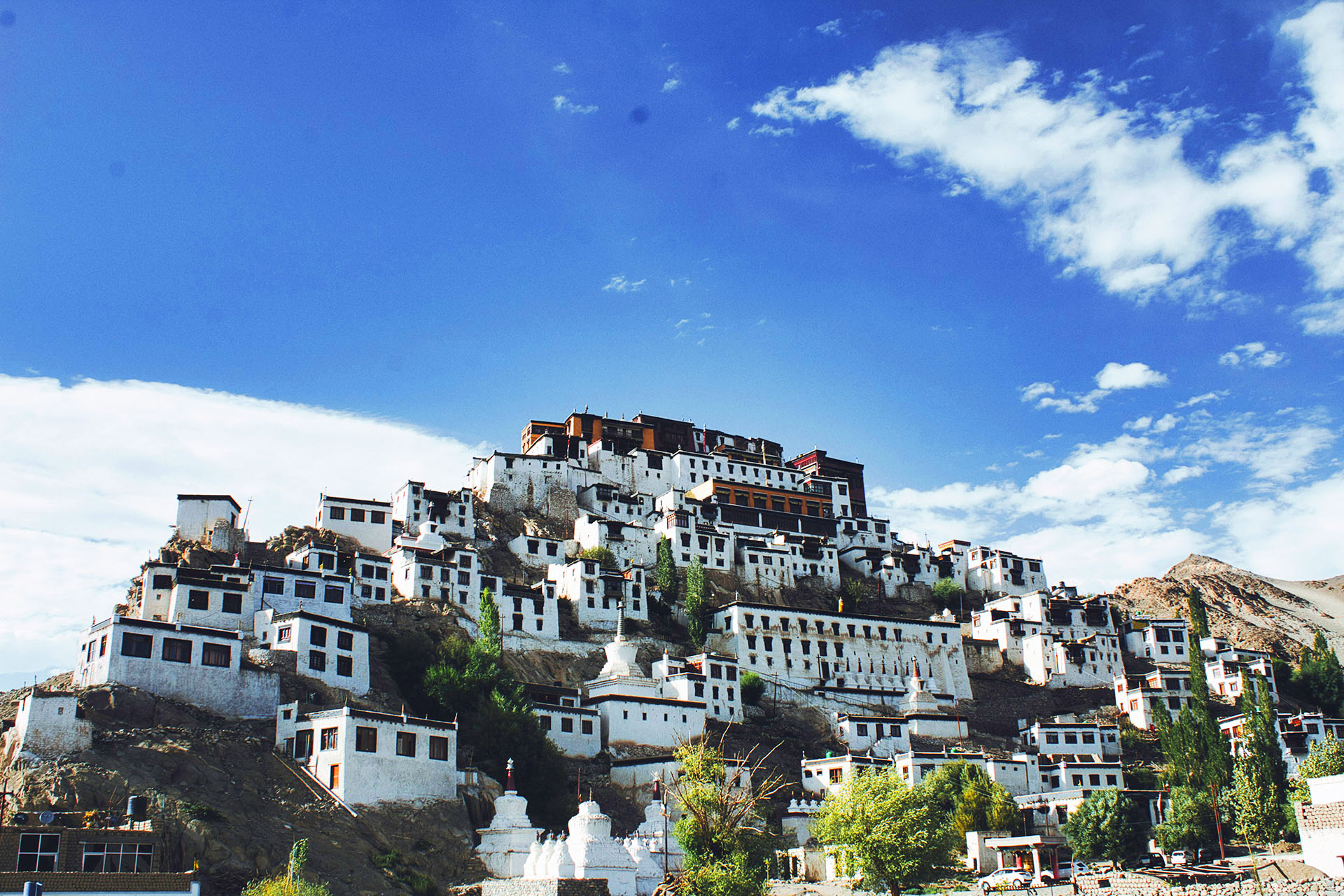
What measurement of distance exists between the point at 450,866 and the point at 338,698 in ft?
41.8

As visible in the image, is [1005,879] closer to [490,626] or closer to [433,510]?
[490,626]

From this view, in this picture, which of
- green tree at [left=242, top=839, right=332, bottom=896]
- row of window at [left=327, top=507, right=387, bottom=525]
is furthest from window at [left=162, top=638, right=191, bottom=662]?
row of window at [left=327, top=507, right=387, bottom=525]

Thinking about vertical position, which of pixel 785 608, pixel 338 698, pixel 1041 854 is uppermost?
pixel 785 608

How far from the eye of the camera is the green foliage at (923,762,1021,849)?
6031 centimetres

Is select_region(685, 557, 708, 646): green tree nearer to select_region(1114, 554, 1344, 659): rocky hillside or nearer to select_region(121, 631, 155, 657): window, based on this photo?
select_region(121, 631, 155, 657): window

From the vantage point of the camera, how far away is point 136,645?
53.0m

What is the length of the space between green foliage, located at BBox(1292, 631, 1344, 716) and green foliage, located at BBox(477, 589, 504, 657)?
2593 inches

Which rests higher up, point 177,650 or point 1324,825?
point 177,650

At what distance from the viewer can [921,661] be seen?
8969 centimetres

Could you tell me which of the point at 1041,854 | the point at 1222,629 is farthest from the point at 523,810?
the point at 1222,629

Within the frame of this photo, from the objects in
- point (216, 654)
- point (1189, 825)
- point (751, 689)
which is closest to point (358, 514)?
point (751, 689)

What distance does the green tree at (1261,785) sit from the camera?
60.1 metres

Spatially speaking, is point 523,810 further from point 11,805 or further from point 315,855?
point 11,805

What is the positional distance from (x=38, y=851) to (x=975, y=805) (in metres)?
43.3
